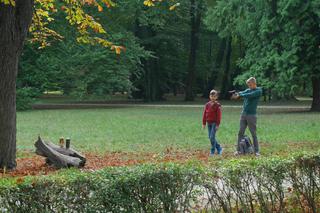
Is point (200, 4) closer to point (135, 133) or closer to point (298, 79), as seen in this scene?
point (298, 79)

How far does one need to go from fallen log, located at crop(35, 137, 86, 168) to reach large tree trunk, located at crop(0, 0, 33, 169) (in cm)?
57

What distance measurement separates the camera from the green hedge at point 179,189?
4992 millimetres

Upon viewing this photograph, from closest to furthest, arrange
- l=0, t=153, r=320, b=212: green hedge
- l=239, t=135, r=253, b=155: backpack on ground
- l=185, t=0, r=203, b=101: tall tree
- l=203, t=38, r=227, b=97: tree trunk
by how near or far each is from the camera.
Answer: l=0, t=153, r=320, b=212: green hedge → l=239, t=135, r=253, b=155: backpack on ground → l=185, t=0, r=203, b=101: tall tree → l=203, t=38, r=227, b=97: tree trunk

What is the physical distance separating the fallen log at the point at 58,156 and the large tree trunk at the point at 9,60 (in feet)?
1.87

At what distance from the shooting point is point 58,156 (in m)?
10.4

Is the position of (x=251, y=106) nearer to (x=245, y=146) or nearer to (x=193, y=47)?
(x=245, y=146)

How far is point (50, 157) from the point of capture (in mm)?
10539

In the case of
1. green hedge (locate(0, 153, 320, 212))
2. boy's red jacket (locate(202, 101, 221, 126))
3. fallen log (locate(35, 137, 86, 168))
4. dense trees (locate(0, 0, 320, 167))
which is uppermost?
dense trees (locate(0, 0, 320, 167))

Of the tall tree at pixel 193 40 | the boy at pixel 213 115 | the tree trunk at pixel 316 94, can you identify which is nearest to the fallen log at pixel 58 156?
the boy at pixel 213 115

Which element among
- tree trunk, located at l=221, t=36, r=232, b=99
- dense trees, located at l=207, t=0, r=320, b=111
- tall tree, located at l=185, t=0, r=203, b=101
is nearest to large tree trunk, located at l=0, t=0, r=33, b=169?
dense trees, located at l=207, t=0, r=320, b=111

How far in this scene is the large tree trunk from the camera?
9664 millimetres

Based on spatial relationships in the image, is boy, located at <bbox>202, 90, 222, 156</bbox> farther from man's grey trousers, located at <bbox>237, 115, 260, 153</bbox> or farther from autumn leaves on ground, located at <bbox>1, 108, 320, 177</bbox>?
autumn leaves on ground, located at <bbox>1, 108, 320, 177</bbox>

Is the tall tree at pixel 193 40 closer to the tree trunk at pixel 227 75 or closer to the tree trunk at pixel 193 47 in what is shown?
the tree trunk at pixel 193 47

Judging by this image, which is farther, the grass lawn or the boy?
the grass lawn
